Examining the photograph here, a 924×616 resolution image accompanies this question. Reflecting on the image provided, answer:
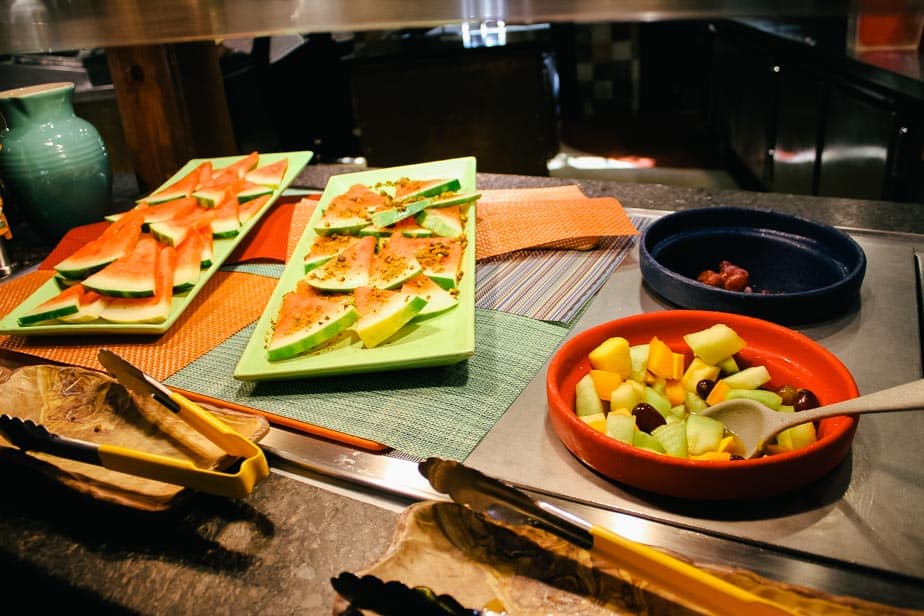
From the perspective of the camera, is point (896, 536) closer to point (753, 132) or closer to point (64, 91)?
point (64, 91)

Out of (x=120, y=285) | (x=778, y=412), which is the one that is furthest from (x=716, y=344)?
(x=120, y=285)

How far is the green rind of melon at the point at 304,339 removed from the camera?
3.36 ft

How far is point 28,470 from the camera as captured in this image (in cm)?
88

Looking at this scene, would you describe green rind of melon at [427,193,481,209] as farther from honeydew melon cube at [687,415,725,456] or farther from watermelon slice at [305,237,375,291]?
honeydew melon cube at [687,415,725,456]

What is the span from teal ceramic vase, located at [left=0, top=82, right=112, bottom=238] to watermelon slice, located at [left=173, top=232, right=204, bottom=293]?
0.43 metres

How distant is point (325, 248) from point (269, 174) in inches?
18.5

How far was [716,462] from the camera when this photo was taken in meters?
0.72

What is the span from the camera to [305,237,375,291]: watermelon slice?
1164 mm

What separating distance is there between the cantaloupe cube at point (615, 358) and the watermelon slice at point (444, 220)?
48 cm

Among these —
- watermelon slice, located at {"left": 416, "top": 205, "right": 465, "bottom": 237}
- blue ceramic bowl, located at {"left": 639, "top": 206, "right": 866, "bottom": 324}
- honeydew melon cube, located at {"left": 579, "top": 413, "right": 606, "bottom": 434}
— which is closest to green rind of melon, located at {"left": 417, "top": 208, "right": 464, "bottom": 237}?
watermelon slice, located at {"left": 416, "top": 205, "right": 465, "bottom": 237}

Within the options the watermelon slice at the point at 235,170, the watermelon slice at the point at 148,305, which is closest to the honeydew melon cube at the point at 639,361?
the watermelon slice at the point at 148,305

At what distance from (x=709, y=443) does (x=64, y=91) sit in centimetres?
158

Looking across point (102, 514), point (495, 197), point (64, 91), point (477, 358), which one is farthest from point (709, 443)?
point (64, 91)

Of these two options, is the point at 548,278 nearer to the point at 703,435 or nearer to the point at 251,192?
the point at 703,435
